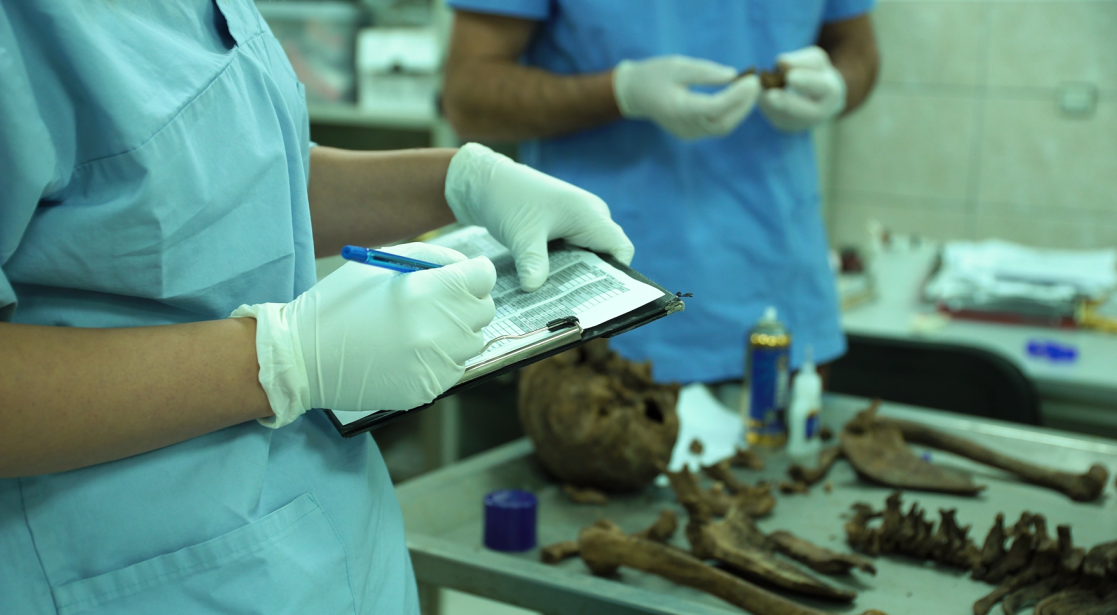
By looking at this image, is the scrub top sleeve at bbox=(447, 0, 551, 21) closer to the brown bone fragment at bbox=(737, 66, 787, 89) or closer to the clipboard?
the brown bone fragment at bbox=(737, 66, 787, 89)

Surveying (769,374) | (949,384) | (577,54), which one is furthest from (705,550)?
(949,384)

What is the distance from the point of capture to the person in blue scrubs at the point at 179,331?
1.84 ft

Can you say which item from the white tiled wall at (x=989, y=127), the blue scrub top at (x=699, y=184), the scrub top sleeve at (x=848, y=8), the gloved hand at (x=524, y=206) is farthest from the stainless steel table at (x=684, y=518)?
the white tiled wall at (x=989, y=127)

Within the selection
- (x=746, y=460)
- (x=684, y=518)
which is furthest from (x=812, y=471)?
(x=684, y=518)

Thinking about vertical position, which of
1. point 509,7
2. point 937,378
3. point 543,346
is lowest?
point 937,378

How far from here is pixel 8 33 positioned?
530 millimetres

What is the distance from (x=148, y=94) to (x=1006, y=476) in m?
1.20

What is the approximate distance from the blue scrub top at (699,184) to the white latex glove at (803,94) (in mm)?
48

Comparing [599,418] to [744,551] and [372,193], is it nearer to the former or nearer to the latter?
[744,551]

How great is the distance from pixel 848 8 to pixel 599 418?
968 millimetres

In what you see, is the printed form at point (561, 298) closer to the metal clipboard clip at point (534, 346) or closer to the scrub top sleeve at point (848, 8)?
the metal clipboard clip at point (534, 346)

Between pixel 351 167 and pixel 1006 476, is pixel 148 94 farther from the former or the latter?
pixel 1006 476

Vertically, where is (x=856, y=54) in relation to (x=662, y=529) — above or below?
above

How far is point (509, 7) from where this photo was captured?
4.67 feet
